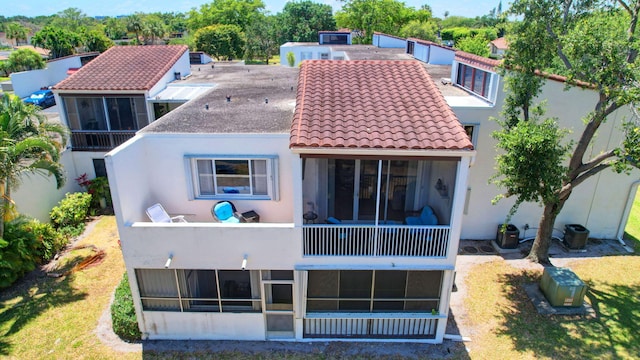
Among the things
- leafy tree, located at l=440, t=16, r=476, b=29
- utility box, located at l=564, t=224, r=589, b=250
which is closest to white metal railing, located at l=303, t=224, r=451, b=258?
utility box, located at l=564, t=224, r=589, b=250

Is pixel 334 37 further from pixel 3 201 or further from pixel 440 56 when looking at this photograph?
pixel 3 201

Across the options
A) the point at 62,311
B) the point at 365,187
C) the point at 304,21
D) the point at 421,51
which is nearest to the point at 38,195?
the point at 62,311

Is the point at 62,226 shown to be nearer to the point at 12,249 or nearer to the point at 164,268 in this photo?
the point at 12,249

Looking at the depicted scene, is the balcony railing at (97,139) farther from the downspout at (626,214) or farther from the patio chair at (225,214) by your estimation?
the downspout at (626,214)

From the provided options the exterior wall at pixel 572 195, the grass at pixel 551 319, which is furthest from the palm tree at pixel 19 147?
the grass at pixel 551 319

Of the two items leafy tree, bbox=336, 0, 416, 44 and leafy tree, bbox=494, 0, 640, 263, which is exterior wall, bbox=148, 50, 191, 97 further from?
leafy tree, bbox=336, 0, 416, 44

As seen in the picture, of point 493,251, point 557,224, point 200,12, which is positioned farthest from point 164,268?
point 200,12
